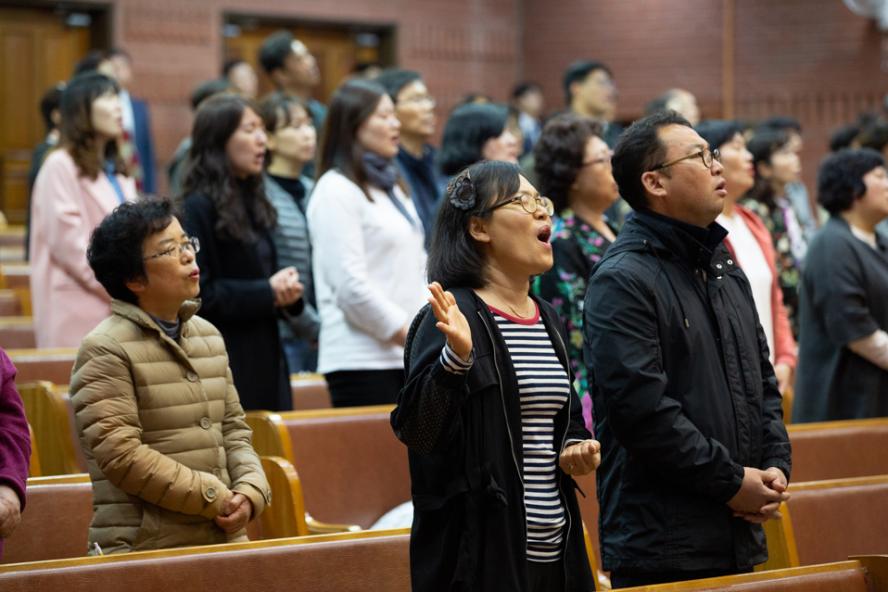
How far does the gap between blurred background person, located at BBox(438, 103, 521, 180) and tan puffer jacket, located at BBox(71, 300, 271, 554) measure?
214cm

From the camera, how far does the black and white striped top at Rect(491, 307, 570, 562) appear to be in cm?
242

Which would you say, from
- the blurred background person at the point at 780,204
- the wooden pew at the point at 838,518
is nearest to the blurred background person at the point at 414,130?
the blurred background person at the point at 780,204

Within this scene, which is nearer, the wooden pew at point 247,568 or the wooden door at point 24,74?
the wooden pew at point 247,568

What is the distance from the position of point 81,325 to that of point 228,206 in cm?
102

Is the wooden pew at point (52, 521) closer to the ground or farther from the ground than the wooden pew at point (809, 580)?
closer to the ground

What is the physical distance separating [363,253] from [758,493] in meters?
1.80

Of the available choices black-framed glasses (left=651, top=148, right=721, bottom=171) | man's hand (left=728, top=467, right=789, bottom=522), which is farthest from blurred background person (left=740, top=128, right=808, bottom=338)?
man's hand (left=728, top=467, right=789, bottom=522)

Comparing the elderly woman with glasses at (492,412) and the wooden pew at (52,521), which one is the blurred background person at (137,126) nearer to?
the wooden pew at (52,521)

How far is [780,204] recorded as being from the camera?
20.4 ft

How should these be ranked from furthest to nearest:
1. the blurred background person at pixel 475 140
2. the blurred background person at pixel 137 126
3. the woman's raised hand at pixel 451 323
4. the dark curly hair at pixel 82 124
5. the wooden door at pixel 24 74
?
the wooden door at pixel 24 74, the blurred background person at pixel 137 126, the blurred background person at pixel 475 140, the dark curly hair at pixel 82 124, the woman's raised hand at pixel 451 323

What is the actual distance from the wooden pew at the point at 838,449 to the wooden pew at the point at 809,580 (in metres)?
1.31

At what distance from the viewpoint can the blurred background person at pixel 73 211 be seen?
442 cm

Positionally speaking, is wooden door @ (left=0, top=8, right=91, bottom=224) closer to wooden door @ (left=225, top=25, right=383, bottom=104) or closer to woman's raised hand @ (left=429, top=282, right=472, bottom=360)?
wooden door @ (left=225, top=25, right=383, bottom=104)

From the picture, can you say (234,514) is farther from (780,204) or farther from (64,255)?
(780,204)
